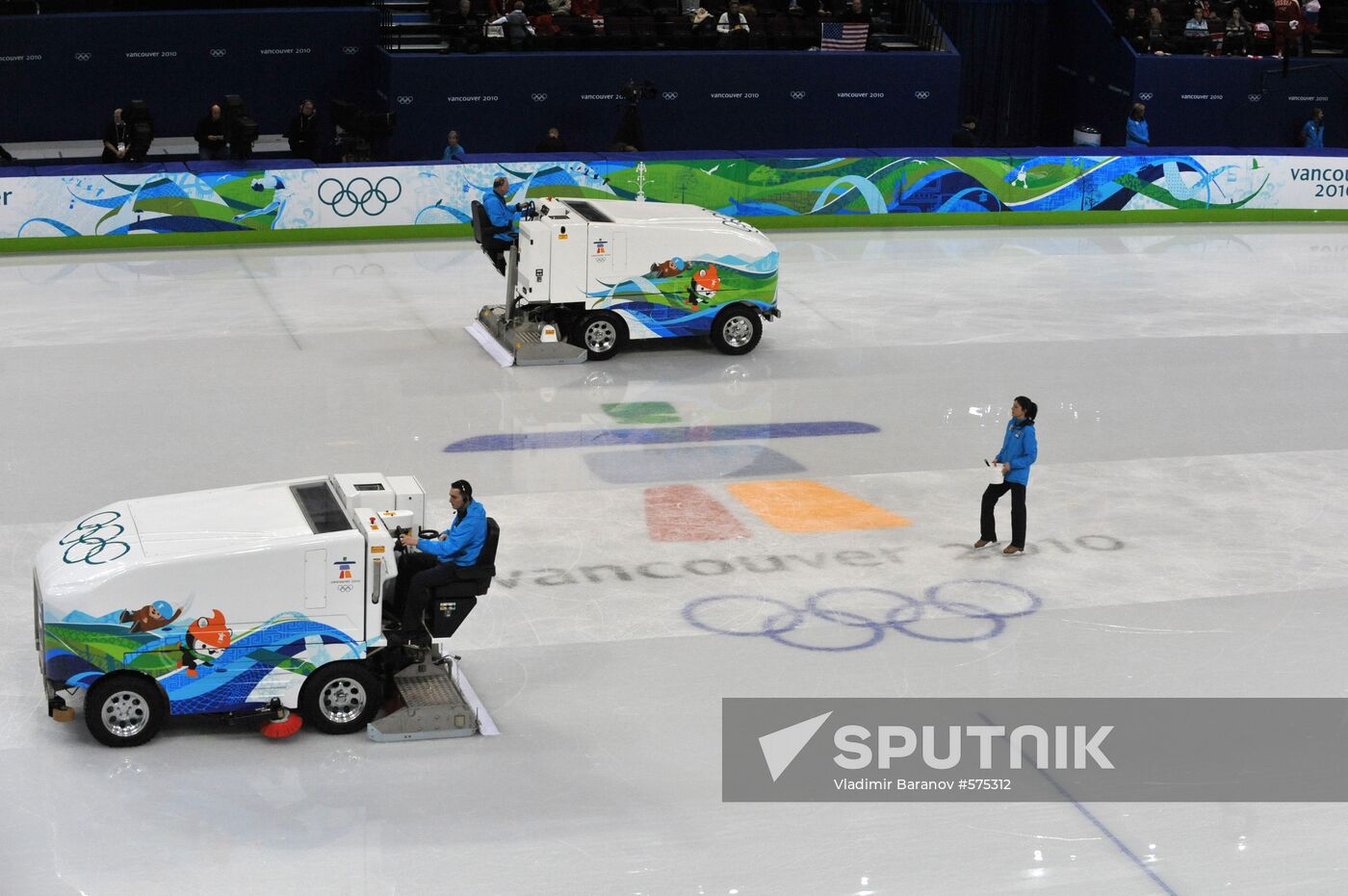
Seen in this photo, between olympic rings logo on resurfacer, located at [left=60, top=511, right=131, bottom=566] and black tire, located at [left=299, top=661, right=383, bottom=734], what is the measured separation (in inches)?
45.6

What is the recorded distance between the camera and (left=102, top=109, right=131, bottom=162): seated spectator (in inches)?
854

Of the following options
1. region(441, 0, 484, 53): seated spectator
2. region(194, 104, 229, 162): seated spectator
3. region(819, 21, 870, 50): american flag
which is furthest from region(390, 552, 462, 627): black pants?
region(819, 21, 870, 50): american flag

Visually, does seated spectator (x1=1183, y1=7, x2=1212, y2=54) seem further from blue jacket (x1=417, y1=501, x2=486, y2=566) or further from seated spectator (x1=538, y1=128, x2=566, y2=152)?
blue jacket (x1=417, y1=501, x2=486, y2=566)

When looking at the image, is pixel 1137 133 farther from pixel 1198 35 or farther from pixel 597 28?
pixel 597 28

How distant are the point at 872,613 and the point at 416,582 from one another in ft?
10.4

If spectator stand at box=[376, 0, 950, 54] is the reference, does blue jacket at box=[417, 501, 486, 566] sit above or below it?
below

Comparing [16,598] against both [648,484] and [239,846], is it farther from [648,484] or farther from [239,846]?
[648,484]

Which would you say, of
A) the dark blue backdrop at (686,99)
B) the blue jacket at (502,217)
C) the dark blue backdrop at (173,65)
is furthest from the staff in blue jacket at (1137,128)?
the blue jacket at (502,217)

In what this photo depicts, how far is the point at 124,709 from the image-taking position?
847 cm

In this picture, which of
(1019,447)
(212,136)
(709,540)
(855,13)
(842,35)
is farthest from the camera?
(855,13)

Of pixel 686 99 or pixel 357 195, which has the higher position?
pixel 686 99

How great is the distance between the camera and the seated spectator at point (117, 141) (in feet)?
71.2

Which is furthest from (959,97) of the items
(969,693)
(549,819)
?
(549,819)

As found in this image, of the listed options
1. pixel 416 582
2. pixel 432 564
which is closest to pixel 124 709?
pixel 416 582
